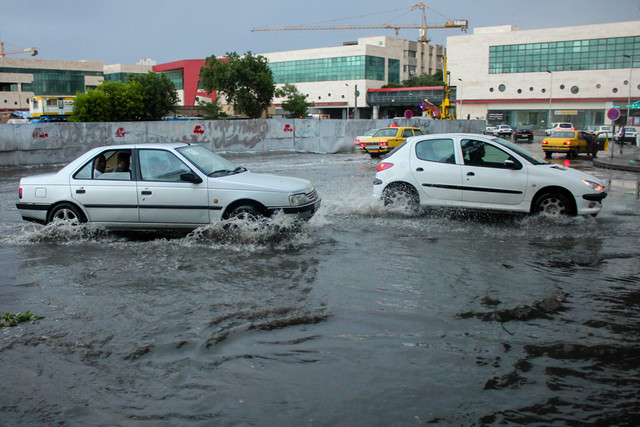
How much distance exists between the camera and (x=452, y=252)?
768 centimetres

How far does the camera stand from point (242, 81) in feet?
217

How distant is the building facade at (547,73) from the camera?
2905 inches

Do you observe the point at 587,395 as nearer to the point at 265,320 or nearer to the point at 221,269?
the point at 265,320

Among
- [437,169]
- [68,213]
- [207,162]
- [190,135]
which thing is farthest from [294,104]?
[68,213]

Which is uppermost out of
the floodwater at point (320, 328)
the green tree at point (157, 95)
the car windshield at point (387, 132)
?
the green tree at point (157, 95)

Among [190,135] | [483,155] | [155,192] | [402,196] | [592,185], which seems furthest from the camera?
[190,135]

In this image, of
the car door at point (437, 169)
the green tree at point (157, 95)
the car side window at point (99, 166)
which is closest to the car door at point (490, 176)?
the car door at point (437, 169)

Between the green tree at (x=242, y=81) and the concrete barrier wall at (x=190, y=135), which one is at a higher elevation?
the green tree at (x=242, y=81)

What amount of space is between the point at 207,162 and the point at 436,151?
4.18 metres

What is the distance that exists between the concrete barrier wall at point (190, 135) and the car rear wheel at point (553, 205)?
2065 centimetres

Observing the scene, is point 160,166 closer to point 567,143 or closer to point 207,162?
point 207,162

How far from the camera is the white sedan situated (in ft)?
26.9

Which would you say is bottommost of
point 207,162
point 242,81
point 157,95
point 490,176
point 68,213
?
point 68,213

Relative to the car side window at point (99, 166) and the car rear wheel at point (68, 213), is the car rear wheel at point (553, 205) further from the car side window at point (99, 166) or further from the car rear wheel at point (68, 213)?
the car rear wheel at point (68, 213)
